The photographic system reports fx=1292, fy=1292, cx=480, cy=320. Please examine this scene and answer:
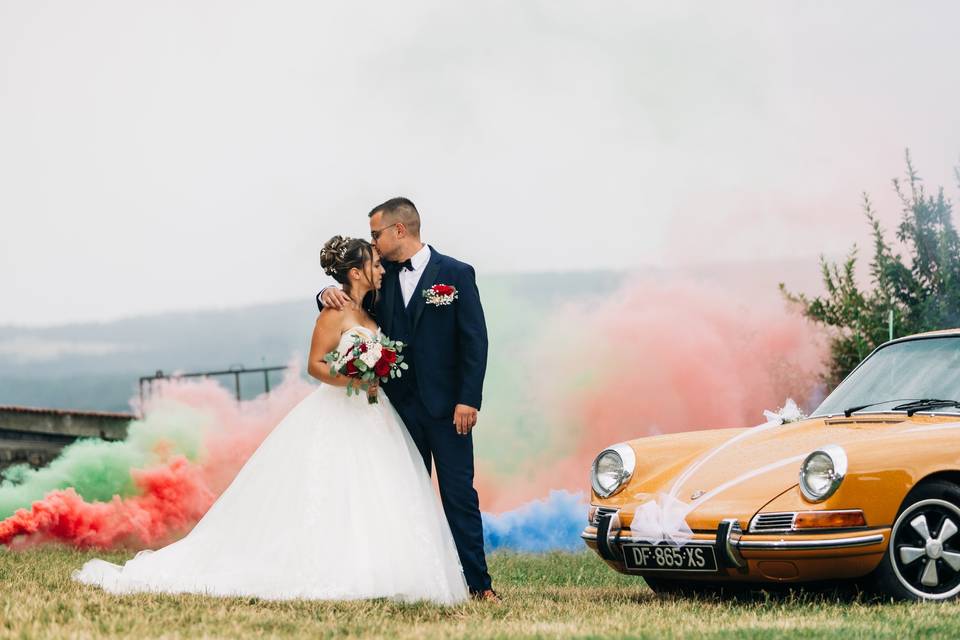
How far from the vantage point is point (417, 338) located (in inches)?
276

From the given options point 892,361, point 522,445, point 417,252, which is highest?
point 417,252

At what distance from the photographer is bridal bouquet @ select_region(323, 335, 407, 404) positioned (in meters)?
6.81

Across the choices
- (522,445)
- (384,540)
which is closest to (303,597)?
(384,540)

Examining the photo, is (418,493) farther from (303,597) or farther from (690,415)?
(690,415)

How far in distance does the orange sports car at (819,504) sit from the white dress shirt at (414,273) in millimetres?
1523

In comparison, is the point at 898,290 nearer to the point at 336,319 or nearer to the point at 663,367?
the point at 663,367

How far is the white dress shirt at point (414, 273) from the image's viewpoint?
7.12m

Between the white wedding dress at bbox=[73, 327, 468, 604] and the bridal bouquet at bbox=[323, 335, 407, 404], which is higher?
the bridal bouquet at bbox=[323, 335, 407, 404]

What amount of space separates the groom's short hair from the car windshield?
254 centimetres

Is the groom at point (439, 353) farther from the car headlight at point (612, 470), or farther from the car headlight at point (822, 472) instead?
the car headlight at point (822, 472)

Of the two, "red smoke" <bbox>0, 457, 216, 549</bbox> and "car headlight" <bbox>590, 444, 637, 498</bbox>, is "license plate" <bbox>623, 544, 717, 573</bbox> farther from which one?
"red smoke" <bbox>0, 457, 216, 549</bbox>

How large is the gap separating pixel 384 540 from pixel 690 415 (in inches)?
464

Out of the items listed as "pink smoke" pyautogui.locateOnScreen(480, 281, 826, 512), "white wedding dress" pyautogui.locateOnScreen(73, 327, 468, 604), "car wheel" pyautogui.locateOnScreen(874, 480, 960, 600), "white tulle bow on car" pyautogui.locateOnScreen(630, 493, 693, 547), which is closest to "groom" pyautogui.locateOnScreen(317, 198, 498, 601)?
"white wedding dress" pyautogui.locateOnScreen(73, 327, 468, 604)

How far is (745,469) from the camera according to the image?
658 centimetres
